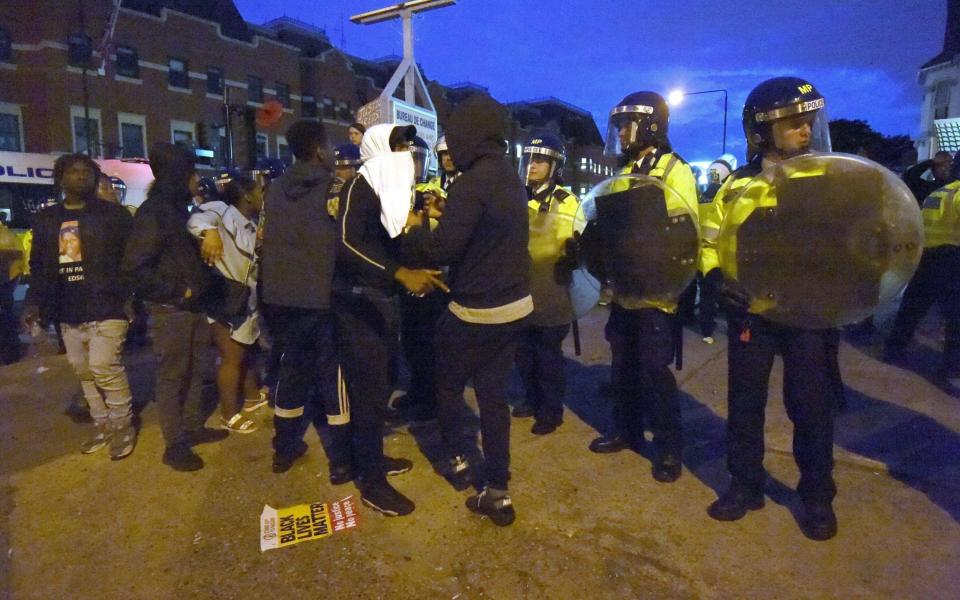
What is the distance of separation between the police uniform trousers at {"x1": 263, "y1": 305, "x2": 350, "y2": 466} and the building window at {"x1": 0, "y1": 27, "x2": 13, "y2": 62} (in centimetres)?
3037

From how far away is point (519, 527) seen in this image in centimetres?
301

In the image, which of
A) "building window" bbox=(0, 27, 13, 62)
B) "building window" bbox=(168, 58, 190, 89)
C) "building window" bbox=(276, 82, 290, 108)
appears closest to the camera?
"building window" bbox=(0, 27, 13, 62)

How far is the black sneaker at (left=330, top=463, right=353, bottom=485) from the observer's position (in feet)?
11.6

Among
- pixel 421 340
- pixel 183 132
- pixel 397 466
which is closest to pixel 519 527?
pixel 397 466

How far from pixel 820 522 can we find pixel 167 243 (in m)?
3.70

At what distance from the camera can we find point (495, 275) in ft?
9.46

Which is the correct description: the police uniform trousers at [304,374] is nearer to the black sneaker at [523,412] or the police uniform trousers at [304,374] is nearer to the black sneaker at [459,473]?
the black sneaker at [459,473]

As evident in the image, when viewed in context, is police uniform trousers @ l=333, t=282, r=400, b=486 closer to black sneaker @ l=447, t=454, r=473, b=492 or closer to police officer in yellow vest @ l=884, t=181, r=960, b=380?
black sneaker @ l=447, t=454, r=473, b=492

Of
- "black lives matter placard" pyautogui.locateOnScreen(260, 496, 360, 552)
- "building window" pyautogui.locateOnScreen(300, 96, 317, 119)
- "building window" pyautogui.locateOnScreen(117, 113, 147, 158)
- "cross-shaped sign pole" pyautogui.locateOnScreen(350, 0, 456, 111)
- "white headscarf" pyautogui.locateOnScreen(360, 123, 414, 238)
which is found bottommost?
"black lives matter placard" pyautogui.locateOnScreen(260, 496, 360, 552)

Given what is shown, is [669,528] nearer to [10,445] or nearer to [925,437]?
[925,437]

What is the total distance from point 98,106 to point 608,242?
30529 millimetres

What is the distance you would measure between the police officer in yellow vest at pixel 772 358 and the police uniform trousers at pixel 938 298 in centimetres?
283

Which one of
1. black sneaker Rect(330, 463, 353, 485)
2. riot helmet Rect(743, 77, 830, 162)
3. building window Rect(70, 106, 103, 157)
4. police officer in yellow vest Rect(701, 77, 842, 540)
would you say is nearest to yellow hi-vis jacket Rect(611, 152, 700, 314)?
police officer in yellow vest Rect(701, 77, 842, 540)

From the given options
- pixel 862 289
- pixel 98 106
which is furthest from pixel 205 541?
pixel 98 106
